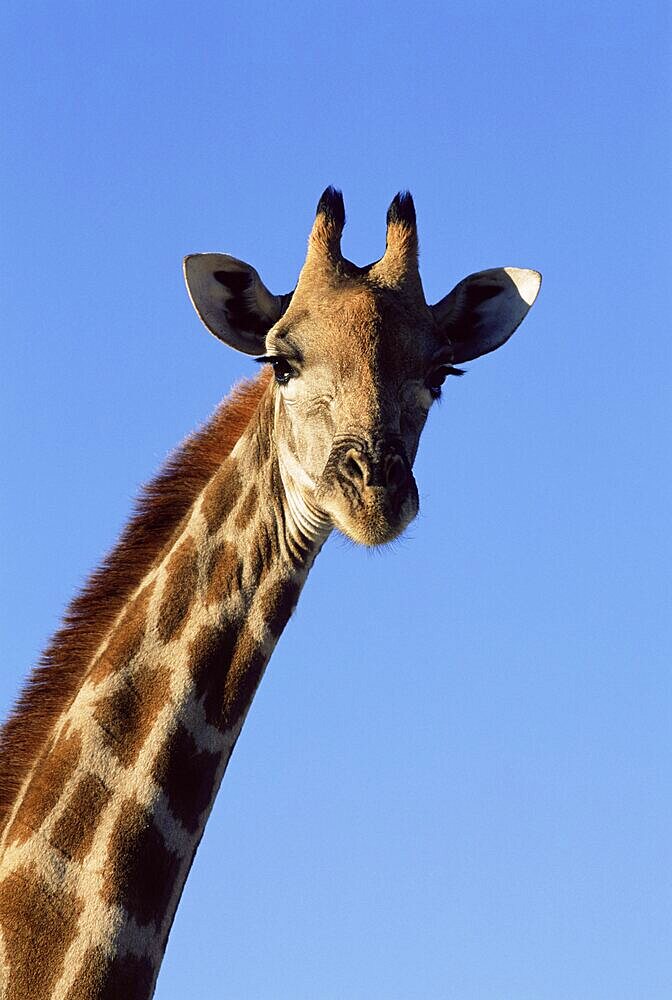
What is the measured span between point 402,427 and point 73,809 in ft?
9.58

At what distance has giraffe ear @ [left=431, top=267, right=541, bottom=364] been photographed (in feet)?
34.5

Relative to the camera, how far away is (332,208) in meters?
10.3

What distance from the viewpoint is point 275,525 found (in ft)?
29.6

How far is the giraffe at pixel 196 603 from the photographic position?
786cm

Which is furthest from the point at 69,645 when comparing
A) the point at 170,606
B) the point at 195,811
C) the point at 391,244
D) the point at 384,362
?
the point at 391,244

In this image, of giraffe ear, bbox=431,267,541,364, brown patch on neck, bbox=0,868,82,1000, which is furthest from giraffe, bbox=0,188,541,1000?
giraffe ear, bbox=431,267,541,364

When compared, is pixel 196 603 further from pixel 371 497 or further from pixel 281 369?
pixel 281 369

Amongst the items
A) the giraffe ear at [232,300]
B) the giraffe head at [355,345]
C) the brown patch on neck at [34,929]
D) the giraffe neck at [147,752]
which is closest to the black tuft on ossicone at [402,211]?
the giraffe head at [355,345]

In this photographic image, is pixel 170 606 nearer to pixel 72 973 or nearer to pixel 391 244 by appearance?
pixel 72 973

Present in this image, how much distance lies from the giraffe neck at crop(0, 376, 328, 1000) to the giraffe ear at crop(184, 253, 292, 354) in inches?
38.6

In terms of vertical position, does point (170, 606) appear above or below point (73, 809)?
above

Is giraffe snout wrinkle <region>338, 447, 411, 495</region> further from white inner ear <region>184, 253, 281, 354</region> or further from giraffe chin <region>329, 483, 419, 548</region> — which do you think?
white inner ear <region>184, 253, 281, 354</region>

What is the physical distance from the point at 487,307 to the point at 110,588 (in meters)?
3.41

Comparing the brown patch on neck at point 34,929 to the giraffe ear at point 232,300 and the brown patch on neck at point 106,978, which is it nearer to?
the brown patch on neck at point 106,978
